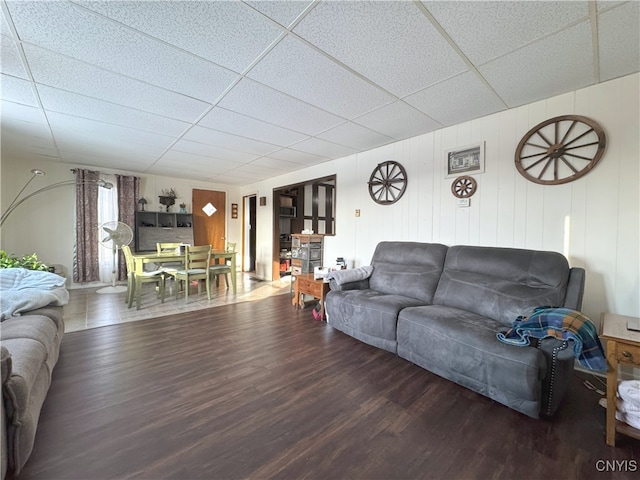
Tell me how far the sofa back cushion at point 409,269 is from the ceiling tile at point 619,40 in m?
1.83

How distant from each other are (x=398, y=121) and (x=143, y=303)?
14.3ft

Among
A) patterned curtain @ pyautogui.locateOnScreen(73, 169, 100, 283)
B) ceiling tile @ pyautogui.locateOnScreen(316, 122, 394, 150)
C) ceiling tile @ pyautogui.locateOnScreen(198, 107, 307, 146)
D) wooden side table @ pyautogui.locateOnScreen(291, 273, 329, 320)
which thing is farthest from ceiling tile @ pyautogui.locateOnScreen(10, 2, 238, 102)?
patterned curtain @ pyautogui.locateOnScreen(73, 169, 100, 283)

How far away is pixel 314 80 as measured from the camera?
2.12m

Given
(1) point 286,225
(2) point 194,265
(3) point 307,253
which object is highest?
(1) point 286,225

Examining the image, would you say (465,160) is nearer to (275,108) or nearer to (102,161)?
(275,108)

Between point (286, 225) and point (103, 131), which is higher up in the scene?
point (103, 131)

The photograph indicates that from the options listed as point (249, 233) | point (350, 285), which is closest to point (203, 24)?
point (350, 285)

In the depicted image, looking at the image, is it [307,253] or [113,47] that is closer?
[113,47]

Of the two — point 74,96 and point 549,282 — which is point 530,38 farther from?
point 74,96

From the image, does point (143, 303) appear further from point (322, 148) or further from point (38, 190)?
point (322, 148)

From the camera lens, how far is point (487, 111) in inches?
104

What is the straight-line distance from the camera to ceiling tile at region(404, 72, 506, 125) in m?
2.17

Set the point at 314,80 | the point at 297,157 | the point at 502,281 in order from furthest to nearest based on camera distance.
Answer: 1. the point at 297,157
2. the point at 502,281
3. the point at 314,80

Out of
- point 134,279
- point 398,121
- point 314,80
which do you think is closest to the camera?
point 314,80
